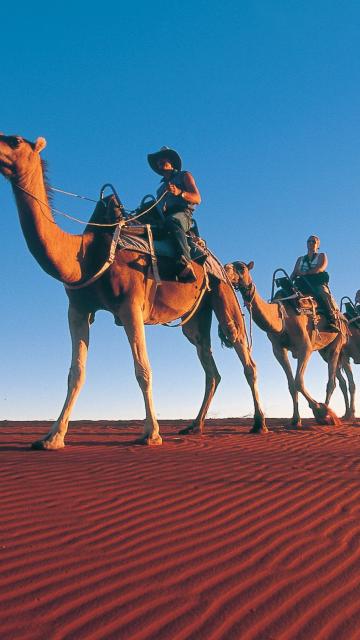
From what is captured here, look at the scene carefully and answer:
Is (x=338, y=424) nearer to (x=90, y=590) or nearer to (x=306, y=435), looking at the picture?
(x=306, y=435)

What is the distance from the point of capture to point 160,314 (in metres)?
9.13

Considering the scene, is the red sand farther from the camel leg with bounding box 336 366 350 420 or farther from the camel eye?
the camel leg with bounding box 336 366 350 420

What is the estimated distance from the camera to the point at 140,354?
8.12 m

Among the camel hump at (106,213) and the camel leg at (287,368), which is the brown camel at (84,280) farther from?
the camel leg at (287,368)

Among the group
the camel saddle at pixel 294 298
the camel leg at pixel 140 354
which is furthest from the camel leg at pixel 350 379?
the camel leg at pixel 140 354

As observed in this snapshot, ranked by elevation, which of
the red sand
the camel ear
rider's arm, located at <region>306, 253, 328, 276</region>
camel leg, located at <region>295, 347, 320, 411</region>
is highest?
rider's arm, located at <region>306, 253, 328, 276</region>

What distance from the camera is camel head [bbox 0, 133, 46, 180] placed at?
6.91 m

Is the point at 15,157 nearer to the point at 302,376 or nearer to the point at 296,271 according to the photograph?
the point at 302,376

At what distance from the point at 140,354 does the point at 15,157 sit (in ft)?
9.45

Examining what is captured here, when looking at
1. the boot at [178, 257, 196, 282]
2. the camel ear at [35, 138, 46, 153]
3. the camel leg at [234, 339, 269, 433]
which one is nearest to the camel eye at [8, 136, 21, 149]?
the camel ear at [35, 138, 46, 153]

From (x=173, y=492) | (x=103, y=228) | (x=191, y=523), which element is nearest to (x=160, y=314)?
(x=103, y=228)

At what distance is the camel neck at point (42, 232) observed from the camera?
23.1 ft

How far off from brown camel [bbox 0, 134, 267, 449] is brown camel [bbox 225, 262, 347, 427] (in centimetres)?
207

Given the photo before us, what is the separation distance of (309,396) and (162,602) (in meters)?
10.1
